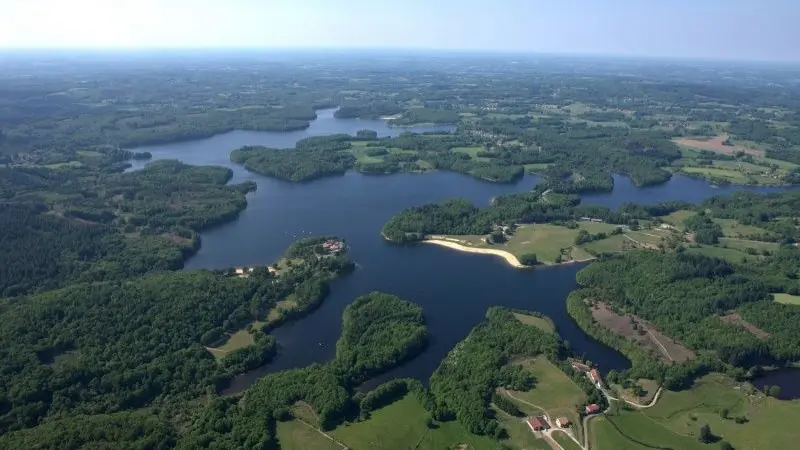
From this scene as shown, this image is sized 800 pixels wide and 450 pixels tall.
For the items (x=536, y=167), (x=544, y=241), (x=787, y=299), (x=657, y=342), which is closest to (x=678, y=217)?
(x=544, y=241)

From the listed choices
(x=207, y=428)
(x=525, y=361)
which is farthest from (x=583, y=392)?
(x=207, y=428)

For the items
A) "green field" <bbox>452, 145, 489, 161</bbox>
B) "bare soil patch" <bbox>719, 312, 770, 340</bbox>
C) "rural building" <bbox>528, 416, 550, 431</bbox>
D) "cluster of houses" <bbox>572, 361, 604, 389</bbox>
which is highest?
"green field" <bbox>452, 145, 489, 161</bbox>

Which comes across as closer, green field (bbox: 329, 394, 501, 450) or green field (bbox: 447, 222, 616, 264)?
green field (bbox: 329, 394, 501, 450)

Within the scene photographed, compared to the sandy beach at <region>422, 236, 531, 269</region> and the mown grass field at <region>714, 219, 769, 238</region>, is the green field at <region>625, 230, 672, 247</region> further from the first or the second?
the sandy beach at <region>422, 236, 531, 269</region>

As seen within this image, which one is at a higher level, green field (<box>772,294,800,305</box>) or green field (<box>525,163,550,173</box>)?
green field (<box>772,294,800,305</box>)

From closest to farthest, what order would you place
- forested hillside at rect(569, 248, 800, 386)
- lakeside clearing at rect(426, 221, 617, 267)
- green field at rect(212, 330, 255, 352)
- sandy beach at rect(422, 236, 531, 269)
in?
forested hillside at rect(569, 248, 800, 386) → green field at rect(212, 330, 255, 352) → sandy beach at rect(422, 236, 531, 269) → lakeside clearing at rect(426, 221, 617, 267)

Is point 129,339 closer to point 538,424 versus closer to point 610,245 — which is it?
point 538,424

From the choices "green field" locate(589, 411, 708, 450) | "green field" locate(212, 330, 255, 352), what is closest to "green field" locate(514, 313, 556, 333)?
"green field" locate(589, 411, 708, 450)
